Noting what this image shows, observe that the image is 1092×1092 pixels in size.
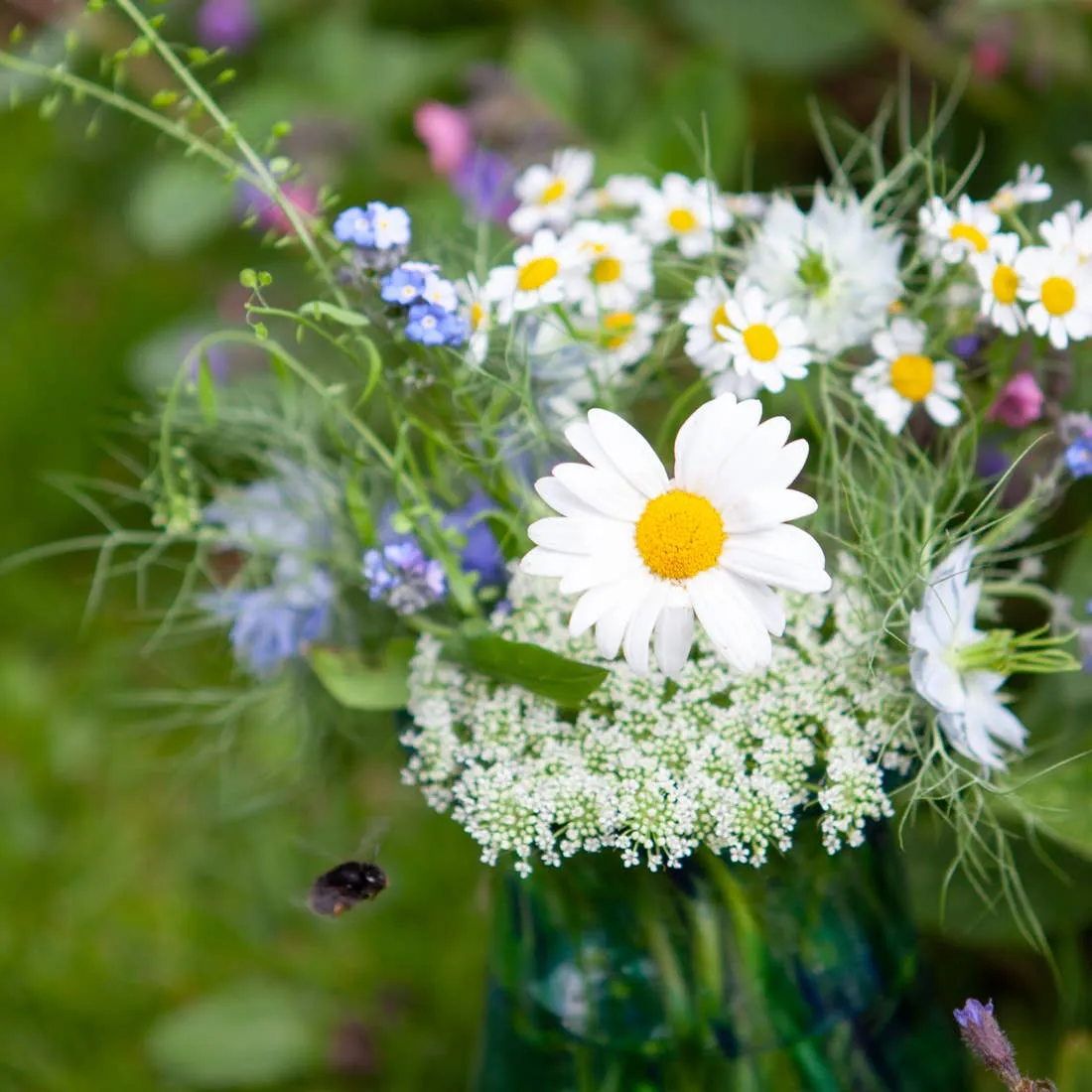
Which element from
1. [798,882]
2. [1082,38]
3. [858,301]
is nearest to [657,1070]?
[798,882]

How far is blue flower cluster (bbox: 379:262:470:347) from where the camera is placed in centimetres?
44

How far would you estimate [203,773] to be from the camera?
3.61ft

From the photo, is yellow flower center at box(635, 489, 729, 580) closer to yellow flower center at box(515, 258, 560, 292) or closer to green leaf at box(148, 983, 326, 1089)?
yellow flower center at box(515, 258, 560, 292)

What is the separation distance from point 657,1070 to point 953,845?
23 cm

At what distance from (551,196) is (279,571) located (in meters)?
0.21

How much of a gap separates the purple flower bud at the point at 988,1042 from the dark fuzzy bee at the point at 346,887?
210 mm

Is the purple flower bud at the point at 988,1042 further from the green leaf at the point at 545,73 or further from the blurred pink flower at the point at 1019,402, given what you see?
the green leaf at the point at 545,73

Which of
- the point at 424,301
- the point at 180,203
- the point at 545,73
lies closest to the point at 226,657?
the point at 180,203

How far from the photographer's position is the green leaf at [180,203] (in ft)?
3.54

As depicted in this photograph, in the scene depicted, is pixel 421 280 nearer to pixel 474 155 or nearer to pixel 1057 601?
pixel 1057 601

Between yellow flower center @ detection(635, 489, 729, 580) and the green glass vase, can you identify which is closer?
yellow flower center @ detection(635, 489, 729, 580)

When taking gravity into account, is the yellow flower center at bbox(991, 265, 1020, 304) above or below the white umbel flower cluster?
above

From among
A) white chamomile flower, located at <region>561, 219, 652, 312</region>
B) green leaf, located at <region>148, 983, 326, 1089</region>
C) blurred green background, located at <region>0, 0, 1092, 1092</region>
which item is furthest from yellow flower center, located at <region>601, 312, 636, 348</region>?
green leaf, located at <region>148, 983, 326, 1089</region>

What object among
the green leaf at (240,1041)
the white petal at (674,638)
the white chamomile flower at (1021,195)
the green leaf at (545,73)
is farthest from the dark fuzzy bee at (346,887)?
the green leaf at (545,73)
